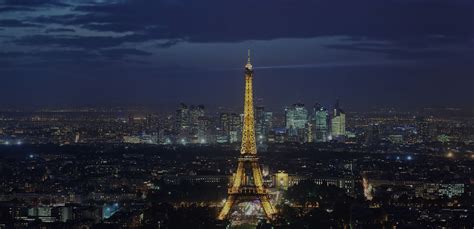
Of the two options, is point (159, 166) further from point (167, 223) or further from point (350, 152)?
point (167, 223)

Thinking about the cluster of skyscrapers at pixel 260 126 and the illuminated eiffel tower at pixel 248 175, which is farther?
the cluster of skyscrapers at pixel 260 126

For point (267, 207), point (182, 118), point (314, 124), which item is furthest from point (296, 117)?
point (267, 207)

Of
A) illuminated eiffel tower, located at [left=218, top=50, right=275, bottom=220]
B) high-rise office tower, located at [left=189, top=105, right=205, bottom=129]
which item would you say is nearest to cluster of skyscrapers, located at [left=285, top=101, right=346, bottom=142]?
high-rise office tower, located at [left=189, top=105, right=205, bottom=129]

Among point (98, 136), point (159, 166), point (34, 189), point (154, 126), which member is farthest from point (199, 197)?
point (154, 126)

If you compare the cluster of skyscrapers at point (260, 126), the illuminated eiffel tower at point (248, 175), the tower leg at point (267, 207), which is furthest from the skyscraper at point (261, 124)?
the tower leg at point (267, 207)

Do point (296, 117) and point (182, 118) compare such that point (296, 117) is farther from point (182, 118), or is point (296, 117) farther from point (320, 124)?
point (182, 118)

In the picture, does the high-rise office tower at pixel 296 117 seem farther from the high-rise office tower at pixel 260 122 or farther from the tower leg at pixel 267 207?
the tower leg at pixel 267 207
